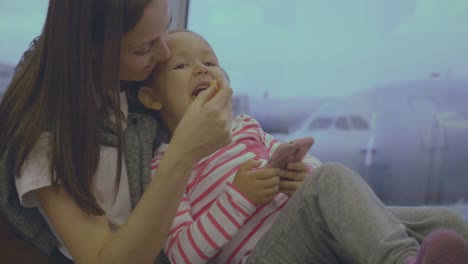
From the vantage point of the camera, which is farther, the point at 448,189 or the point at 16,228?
the point at 448,189

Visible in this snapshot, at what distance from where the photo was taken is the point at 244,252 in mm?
1091

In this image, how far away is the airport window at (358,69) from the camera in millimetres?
2025

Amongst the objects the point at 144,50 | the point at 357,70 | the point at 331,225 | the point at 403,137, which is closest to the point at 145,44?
the point at 144,50

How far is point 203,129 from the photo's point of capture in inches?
38.4

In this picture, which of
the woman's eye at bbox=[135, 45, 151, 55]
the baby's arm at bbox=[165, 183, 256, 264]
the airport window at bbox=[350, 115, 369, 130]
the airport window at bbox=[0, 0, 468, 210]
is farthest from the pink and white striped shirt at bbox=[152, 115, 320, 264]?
the airport window at bbox=[350, 115, 369, 130]

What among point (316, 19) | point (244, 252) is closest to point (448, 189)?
point (316, 19)

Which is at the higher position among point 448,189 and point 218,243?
point 218,243

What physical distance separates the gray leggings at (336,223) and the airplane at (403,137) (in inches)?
41.5

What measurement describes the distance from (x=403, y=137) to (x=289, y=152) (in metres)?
1.25

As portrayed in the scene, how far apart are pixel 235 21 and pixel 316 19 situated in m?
0.30

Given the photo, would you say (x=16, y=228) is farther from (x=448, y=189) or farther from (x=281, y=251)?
(x=448, y=189)

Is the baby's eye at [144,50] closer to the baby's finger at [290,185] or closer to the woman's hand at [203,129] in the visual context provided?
the woman's hand at [203,129]

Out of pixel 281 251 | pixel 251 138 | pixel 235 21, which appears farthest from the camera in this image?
pixel 235 21

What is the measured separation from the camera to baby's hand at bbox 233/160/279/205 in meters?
1.03
